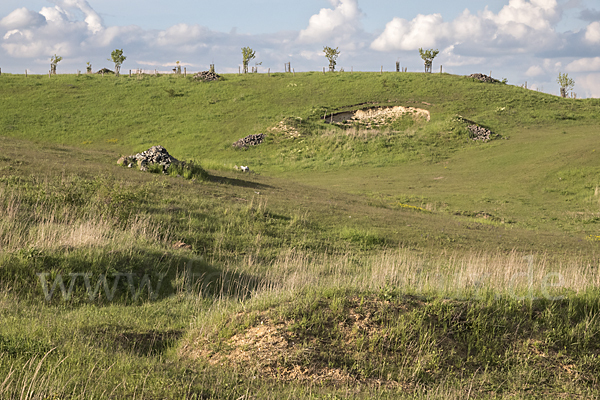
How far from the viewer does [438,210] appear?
24.8m

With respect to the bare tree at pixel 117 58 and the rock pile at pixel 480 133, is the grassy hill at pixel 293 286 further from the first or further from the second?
the bare tree at pixel 117 58

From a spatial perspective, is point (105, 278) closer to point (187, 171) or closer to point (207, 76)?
point (187, 171)

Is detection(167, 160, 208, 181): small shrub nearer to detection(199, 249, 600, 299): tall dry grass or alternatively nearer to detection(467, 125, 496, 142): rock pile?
detection(199, 249, 600, 299): tall dry grass

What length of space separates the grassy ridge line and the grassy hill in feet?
68.3

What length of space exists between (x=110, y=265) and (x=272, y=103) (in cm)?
5081

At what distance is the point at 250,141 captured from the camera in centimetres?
4625

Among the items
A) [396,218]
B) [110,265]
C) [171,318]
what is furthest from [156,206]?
[396,218]

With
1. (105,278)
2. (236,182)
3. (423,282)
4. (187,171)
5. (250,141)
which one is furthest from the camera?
(250,141)

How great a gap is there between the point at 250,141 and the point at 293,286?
3977 cm

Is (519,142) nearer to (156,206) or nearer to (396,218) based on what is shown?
(396,218)

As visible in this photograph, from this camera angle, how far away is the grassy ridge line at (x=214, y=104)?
48094 millimetres

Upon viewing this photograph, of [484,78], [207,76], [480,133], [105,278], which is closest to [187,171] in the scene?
[105,278]

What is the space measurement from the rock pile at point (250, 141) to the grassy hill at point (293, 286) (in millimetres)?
15510

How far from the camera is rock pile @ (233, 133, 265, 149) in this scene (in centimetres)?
4550
